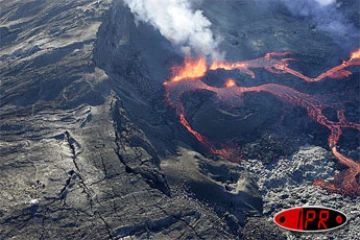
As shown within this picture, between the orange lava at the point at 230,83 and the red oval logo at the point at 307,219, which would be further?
the orange lava at the point at 230,83

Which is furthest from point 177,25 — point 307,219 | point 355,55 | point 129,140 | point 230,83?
point 307,219

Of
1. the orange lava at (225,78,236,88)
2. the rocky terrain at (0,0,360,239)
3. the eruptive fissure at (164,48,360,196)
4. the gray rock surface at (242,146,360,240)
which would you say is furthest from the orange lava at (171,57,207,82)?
the gray rock surface at (242,146,360,240)

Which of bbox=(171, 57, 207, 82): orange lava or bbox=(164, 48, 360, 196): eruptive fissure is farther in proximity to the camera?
bbox=(171, 57, 207, 82): orange lava

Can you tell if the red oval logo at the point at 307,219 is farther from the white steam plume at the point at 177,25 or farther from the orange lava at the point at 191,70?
the white steam plume at the point at 177,25

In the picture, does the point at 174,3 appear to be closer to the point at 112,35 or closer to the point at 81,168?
the point at 112,35

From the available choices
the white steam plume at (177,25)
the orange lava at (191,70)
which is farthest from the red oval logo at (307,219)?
the white steam plume at (177,25)

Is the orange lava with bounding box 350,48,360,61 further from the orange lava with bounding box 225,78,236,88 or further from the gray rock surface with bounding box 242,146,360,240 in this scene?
the gray rock surface with bounding box 242,146,360,240
